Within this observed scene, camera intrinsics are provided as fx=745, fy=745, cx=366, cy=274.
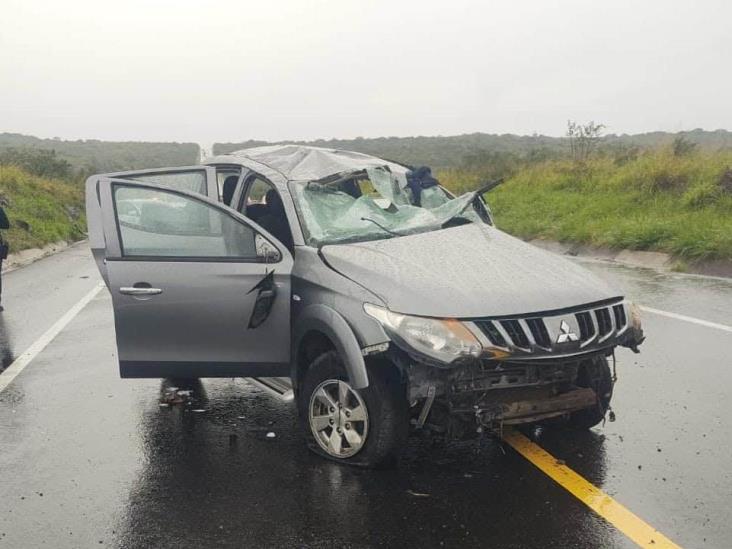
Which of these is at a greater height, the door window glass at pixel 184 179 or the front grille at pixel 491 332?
the door window glass at pixel 184 179

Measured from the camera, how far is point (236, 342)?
4.83m

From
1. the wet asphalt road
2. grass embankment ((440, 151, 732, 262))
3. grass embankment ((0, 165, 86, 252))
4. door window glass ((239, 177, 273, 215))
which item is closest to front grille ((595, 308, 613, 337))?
the wet asphalt road

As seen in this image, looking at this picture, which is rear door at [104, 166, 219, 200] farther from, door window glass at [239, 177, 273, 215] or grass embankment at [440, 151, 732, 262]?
grass embankment at [440, 151, 732, 262]

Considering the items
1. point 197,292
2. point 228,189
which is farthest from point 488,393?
point 228,189

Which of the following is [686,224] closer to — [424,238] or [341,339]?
[424,238]

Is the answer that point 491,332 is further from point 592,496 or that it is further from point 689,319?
point 689,319

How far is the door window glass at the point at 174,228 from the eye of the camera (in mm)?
4922

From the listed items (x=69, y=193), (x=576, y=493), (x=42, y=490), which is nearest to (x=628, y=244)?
(x=576, y=493)

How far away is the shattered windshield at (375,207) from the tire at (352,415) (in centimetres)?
94

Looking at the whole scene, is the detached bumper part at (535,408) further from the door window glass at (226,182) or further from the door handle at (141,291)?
the door window glass at (226,182)

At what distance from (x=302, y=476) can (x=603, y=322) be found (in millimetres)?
1926

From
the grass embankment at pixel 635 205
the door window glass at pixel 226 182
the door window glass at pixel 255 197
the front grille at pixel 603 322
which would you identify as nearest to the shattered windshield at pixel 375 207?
the door window glass at pixel 255 197

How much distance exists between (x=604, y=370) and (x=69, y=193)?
3272 centimetres

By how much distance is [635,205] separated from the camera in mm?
16359
